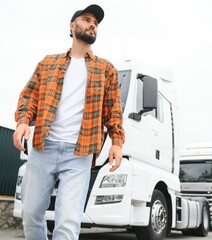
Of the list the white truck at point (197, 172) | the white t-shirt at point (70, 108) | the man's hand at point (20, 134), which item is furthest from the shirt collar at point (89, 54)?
the white truck at point (197, 172)

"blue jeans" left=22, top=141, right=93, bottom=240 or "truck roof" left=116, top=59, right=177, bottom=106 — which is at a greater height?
"truck roof" left=116, top=59, right=177, bottom=106

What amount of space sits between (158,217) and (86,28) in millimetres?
3671

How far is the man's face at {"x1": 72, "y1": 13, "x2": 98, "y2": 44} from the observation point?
2.73 m

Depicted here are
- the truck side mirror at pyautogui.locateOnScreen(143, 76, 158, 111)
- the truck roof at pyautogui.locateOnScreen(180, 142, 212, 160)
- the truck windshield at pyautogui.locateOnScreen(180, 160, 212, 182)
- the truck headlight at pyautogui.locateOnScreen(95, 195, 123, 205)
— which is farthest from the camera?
the truck roof at pyautogui.locateOnScreen(180, 142, 212, 160)

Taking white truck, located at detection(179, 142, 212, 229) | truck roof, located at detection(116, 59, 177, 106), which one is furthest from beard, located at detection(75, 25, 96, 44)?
white truck, located at detection(179, 142, 212, 229)

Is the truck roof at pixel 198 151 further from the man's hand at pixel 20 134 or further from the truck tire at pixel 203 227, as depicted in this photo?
the man's hand at pixel 20 134

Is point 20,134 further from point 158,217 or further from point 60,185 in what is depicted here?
point 158,217

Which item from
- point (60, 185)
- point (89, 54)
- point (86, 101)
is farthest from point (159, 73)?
point (60, 185)

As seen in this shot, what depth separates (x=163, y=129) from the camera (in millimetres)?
6137

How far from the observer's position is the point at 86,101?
2609 millimetres

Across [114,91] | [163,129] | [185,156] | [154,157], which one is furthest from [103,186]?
[185,156]

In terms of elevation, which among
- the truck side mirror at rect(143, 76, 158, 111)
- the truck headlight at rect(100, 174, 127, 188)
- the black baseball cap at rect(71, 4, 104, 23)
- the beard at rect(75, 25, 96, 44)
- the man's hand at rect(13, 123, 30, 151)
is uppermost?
the truck side mirror at rect(143, 76, 158, 111)

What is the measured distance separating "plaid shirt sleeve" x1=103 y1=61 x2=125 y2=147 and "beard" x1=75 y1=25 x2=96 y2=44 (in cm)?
22

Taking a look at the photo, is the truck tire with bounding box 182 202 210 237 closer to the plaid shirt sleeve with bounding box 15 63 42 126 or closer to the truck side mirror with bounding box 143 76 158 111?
the truck side mirror with bounding box 143 76 158 111
